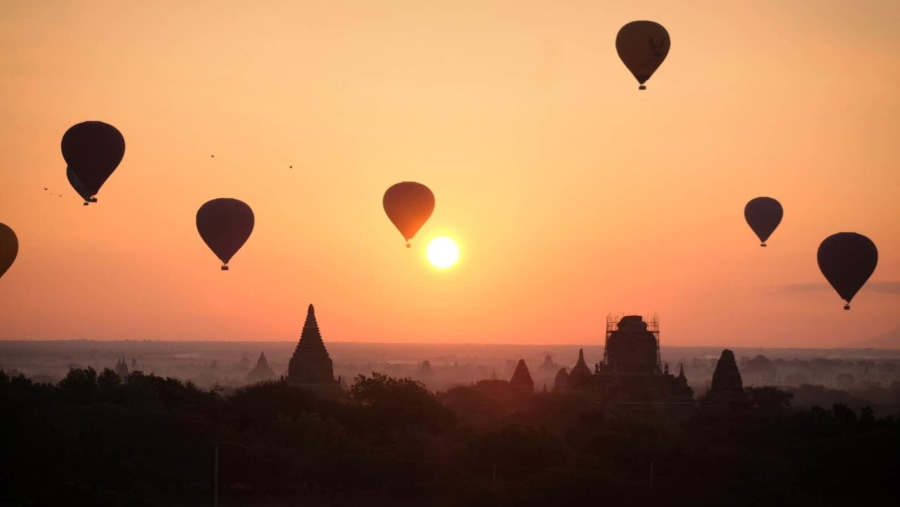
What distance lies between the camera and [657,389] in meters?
62.8

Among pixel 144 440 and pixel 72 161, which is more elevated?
pixel 72 161

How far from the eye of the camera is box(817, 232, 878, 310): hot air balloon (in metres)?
56.4

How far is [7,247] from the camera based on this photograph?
5491cm

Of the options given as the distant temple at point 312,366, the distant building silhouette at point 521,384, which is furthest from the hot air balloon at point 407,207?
the distant building silhouette at point 521,384

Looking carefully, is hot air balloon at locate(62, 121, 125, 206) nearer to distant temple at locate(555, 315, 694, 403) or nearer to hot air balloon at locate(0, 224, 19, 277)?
hot air balloon at locate(0, 224, 19, 277)

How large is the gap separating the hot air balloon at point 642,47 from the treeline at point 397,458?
12885 millimetres

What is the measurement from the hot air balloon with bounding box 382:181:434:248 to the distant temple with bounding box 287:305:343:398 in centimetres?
1411

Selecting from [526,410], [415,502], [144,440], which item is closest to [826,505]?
[415,502]

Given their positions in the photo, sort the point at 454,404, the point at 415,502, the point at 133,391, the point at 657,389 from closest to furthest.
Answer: the point at 415,502
the point at 133,391
the point at 657,389
the point at 454,404

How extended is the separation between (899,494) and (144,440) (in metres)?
24.1

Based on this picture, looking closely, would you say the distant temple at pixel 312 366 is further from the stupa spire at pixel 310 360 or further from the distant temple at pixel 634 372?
the distant temple at pixel 634 372

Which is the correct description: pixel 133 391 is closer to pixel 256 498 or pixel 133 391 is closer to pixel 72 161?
pixel 72 161

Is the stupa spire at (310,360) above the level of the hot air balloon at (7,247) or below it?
below

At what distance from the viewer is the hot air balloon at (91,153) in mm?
48094
